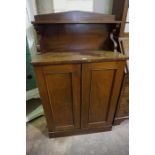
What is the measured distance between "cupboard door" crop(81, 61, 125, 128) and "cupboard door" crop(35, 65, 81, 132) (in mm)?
77

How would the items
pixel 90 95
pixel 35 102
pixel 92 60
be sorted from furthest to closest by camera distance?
pixel 35 102, pixel 90 95, pixel 92 60

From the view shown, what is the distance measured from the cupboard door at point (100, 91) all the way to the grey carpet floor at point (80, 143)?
0.57 feet

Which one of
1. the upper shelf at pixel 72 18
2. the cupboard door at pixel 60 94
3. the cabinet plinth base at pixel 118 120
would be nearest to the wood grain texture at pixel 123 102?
the cabinet plinth base at pixel 118 120

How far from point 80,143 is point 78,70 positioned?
3.03ft

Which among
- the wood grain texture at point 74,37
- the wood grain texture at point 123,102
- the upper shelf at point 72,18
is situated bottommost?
the wood grain texture at point 123,102

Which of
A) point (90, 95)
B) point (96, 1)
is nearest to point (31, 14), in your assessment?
point (96, 1)

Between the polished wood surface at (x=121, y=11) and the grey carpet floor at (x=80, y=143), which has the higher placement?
the polished wood surface at (x=121, y=11)

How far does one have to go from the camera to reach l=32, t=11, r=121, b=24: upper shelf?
1.16m

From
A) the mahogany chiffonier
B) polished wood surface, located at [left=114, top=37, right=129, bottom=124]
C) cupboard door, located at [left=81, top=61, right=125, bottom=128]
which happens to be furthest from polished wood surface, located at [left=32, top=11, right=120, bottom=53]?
cupboard door, located at [left=81, top=61, right=125, bottom=128]

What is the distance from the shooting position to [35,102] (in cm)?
190

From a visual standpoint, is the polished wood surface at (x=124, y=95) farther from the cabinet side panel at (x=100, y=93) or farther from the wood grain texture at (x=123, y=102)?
the cabinet side panel at (x=100, y=93)

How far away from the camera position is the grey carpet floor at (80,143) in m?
1.36
